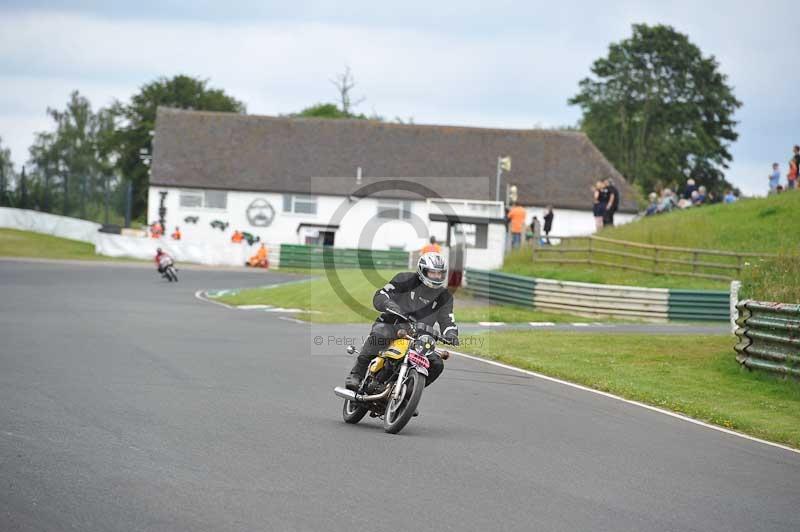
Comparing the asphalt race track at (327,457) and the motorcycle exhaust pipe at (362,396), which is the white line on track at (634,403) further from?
the motorcycle exhaust pipe at (362,396)

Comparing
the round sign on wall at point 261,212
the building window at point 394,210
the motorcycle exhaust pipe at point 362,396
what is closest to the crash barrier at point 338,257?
the building window at point 394,210

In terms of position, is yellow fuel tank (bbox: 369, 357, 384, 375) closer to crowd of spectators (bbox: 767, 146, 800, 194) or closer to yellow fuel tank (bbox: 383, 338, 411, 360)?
yellow fuel tank (bbox: 383, 338, 411, 360)

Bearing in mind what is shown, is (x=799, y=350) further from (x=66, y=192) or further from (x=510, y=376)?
(x=66, y=192)

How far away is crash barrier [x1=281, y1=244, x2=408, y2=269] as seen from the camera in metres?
54.3

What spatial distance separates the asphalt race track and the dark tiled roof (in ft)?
169

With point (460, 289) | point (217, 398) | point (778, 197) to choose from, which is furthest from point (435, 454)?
point (778, 197)

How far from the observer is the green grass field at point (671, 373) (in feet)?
46.4

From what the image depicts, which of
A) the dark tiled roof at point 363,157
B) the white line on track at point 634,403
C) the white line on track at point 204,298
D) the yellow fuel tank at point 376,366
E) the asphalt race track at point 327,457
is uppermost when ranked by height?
the dark tiled roof at point 363,157

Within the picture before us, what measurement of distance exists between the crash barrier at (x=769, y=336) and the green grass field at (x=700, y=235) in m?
14.0

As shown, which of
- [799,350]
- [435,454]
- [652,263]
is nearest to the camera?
[435,454]

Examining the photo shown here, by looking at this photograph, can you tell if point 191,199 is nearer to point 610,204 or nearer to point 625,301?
point 610,204

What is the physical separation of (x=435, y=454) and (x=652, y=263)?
2551 centimetres

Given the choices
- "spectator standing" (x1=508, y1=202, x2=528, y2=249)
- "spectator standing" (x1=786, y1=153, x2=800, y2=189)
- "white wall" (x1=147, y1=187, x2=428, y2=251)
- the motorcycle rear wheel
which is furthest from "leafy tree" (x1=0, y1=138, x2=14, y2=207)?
the motorcycle rear wheel

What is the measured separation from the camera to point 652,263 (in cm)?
3412
